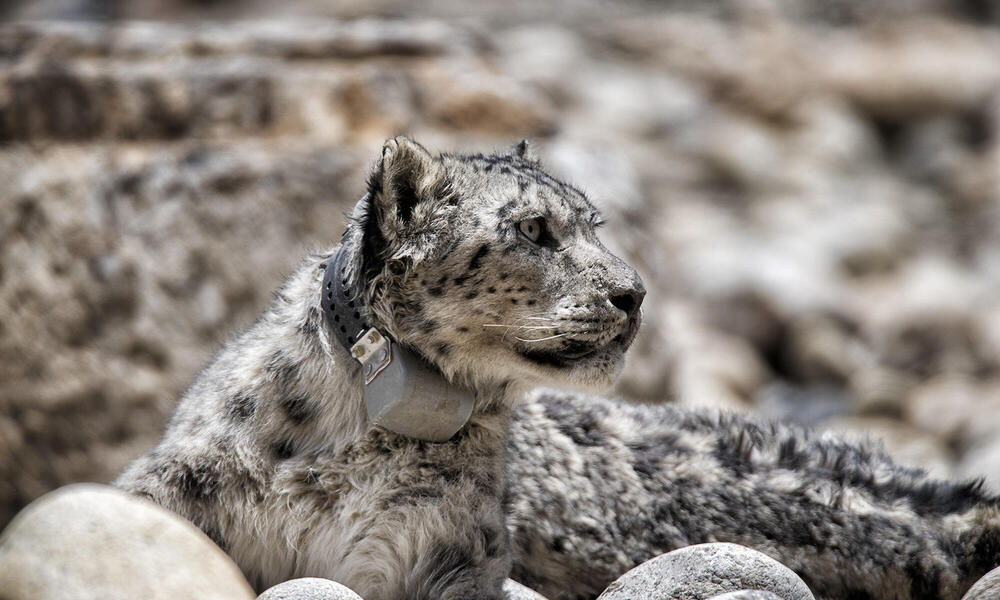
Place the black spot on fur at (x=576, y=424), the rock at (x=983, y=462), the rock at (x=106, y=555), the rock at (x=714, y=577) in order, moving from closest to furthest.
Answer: the rock at (x=106, y=555) → the rock at (x=714, y=577) → the black spot on fur at (x=576, y=424) → the rock at (x=983, y=462)

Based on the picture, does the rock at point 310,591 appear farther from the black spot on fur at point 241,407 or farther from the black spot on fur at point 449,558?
the black spot on fur at point 241,407

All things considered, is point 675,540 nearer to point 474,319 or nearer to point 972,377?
point 474,319

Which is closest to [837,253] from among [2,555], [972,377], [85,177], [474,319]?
[972,377]

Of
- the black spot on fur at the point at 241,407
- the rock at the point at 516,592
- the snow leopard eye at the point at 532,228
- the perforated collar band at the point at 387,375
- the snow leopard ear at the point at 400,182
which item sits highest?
the snow leopard ear at the point at 400,182

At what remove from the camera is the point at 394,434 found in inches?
193

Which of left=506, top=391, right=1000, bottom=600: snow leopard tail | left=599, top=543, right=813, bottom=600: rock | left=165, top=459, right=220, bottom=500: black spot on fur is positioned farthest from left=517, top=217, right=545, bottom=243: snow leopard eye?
left=165, top=459, right=220, bottom=500: black spot on fur

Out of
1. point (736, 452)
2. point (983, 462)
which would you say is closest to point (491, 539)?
point (736, 452)

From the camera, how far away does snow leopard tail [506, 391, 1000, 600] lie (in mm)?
5734

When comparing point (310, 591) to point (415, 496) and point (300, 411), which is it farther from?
point (300, 411)

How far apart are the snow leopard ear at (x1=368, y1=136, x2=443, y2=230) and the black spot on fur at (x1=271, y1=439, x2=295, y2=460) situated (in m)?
1.01

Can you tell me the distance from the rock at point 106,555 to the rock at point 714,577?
65.3 inches

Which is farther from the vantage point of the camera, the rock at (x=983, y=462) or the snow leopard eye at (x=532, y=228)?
the rock at (x=983, y=462)

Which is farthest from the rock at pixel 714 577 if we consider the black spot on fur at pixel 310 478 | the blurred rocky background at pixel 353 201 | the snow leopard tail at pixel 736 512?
the blurred rocky background at pixel 353 201

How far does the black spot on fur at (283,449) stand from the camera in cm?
491
